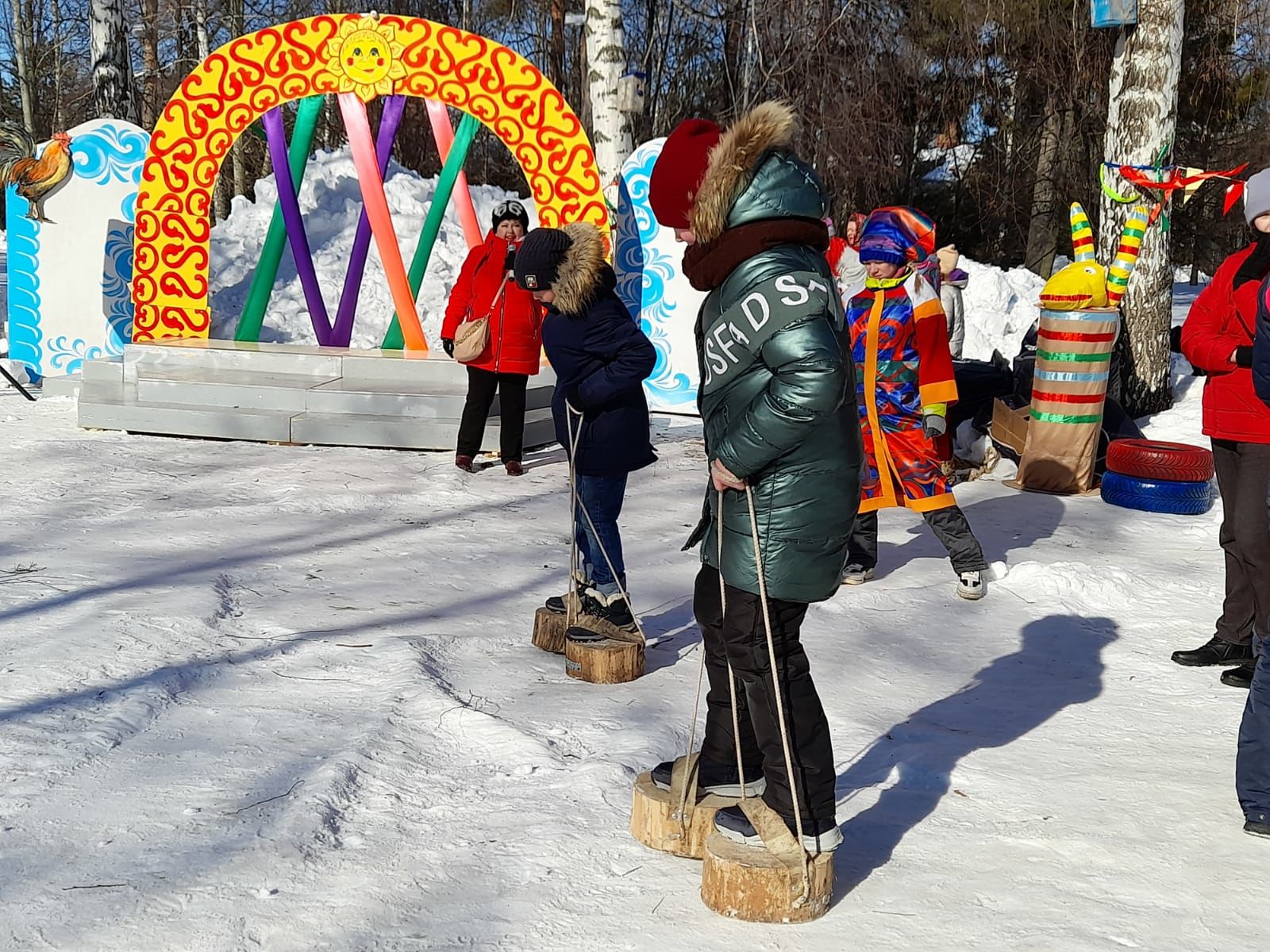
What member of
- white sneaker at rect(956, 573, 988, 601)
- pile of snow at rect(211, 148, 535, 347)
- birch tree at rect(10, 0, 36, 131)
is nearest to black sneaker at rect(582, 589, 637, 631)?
white sneaker at rect(956, 573, 988, 601)

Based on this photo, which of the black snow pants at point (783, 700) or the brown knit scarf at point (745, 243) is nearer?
the brown knit scarf at point (745, 243)

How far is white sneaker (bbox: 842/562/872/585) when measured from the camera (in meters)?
5.75

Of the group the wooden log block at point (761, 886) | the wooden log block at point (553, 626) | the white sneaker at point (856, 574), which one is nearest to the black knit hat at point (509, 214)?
the white sneaker at point (856, 574)

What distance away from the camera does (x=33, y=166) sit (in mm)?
10445

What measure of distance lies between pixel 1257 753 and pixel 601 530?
2.16m

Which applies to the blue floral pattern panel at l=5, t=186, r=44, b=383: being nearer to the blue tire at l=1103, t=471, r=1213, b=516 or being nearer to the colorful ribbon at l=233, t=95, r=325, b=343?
the colorful ribbon at l=233, t=95, r=325, b=343

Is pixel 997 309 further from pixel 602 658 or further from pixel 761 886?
pixel 761 886

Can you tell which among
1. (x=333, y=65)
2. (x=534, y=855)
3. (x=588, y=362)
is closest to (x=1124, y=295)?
(x=333, y=65)

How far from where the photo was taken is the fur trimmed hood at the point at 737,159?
275 cm

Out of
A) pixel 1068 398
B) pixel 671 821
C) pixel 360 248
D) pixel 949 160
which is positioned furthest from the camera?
pixel 949 160

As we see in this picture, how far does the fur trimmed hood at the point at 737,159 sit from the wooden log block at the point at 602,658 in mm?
1886

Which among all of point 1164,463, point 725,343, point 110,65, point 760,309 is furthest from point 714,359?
point 110,65

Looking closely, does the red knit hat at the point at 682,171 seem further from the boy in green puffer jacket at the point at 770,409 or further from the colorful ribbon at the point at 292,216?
the colorful ribbon at the point at 292,216

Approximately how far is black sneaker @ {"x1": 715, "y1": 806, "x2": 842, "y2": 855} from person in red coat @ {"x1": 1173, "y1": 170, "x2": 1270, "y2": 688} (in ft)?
7.02
